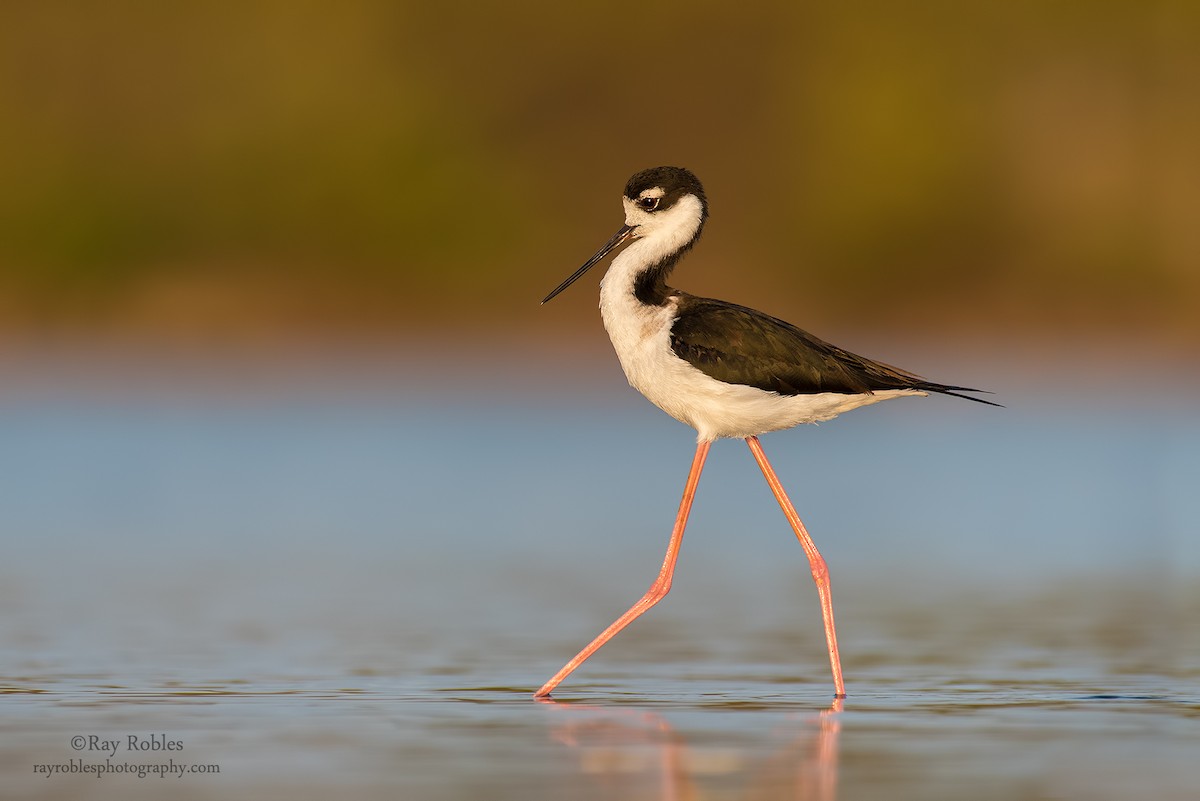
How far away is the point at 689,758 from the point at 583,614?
3.39 m

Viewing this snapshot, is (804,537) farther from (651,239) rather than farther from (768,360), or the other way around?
(651,239)

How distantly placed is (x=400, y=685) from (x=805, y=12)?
29895mm

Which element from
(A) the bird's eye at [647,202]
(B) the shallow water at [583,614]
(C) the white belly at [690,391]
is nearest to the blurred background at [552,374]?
(B) the shallow water at [583,614]

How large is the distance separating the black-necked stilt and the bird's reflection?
748 mm

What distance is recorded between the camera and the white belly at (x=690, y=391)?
766 centimetres

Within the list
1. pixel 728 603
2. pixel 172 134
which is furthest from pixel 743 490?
pixel 172 134

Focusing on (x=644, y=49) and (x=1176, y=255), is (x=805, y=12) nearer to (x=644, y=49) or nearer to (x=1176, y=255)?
(x=644, y=49)

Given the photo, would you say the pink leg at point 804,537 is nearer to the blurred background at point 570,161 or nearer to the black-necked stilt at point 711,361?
the black-necked stilt at point 711,361

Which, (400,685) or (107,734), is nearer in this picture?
(107,734)

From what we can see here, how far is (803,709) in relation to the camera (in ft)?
22.9

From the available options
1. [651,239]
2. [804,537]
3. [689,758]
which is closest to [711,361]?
[651,239]

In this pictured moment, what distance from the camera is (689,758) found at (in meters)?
6.08

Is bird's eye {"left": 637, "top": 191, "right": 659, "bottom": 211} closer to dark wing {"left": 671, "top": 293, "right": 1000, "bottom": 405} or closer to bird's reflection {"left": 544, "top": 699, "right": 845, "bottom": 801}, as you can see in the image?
dark wing {"left": 671, "top": 293, "right": 1000, "bottom": 405}

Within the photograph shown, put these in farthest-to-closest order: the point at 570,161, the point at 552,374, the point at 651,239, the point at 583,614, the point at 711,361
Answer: the point at 570,161, the point at 552,374, the point at 583,614, the point at 651,239, the point at 711,361
